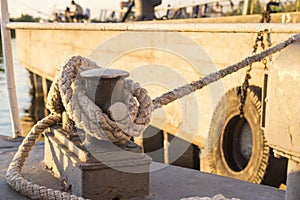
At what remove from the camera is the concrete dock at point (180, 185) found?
241 cm

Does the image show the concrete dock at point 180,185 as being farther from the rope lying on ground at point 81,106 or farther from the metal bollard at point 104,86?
the metal bollard at point 104,86

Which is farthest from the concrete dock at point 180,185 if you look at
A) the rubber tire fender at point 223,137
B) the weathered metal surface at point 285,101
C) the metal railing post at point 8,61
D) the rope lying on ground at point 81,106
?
the rubber tire fender at point 223,137

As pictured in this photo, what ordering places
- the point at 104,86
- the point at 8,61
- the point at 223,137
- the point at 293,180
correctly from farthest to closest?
the point at 223,137 < the point at 8,61 < the point at 104,86 < the point at 293,180

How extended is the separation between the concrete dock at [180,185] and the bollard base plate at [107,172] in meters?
0.12

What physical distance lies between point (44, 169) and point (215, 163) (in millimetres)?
3417

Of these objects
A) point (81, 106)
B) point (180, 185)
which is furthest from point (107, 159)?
point (180, 185)

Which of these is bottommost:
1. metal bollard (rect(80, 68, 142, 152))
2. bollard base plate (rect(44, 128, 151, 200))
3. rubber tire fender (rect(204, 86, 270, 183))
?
rubber tire fender (rect(204, 86, 270, 183))

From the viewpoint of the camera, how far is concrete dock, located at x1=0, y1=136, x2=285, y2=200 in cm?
241

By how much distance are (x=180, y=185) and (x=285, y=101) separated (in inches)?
38.8

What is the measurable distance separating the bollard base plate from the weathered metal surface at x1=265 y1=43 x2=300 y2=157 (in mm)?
712

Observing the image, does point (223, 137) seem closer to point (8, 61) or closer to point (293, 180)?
point (8, 61)

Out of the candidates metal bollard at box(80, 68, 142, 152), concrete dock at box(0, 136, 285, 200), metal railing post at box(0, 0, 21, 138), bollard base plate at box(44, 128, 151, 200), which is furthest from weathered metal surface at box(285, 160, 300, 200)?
metal railing post at box(0, 0, 21, 138)

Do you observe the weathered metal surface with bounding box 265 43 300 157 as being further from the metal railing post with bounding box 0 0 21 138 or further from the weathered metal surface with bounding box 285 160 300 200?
the metal railing post with bounding box 0 0 21 138

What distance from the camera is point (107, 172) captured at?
7.26ft
